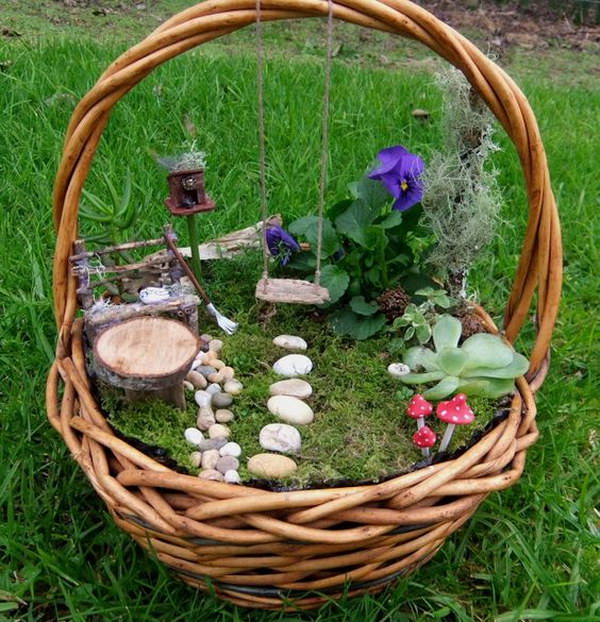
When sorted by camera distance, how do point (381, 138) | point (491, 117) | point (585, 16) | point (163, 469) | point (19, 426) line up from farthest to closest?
point (585, 16) → point (381, 138) → point (19, 426) → point (491, 117) → point (163, 469)

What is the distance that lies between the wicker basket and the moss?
7cm

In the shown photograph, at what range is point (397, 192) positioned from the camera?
53.0 inches

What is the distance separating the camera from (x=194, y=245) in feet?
4.30

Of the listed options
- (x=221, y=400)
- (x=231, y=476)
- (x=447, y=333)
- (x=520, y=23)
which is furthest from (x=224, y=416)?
(x=520, y=23)

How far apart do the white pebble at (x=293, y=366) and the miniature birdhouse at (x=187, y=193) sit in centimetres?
28

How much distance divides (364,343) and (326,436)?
9.5 inches

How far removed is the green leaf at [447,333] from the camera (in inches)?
46.7

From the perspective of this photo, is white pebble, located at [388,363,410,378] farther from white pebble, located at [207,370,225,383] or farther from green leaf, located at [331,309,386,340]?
white pebble, located at [207,370,225,383]

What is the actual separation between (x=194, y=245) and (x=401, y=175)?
1.28 feet

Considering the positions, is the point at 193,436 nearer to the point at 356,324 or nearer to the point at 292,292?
the point at 292,292

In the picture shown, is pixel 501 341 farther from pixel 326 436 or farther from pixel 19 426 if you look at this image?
pixel 19 426

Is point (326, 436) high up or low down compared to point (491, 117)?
down

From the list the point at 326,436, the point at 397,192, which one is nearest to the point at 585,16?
the point at 397,192

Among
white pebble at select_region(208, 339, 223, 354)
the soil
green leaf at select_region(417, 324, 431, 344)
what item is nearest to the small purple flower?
white pebble at select_region(208, 339, 223, 354)
